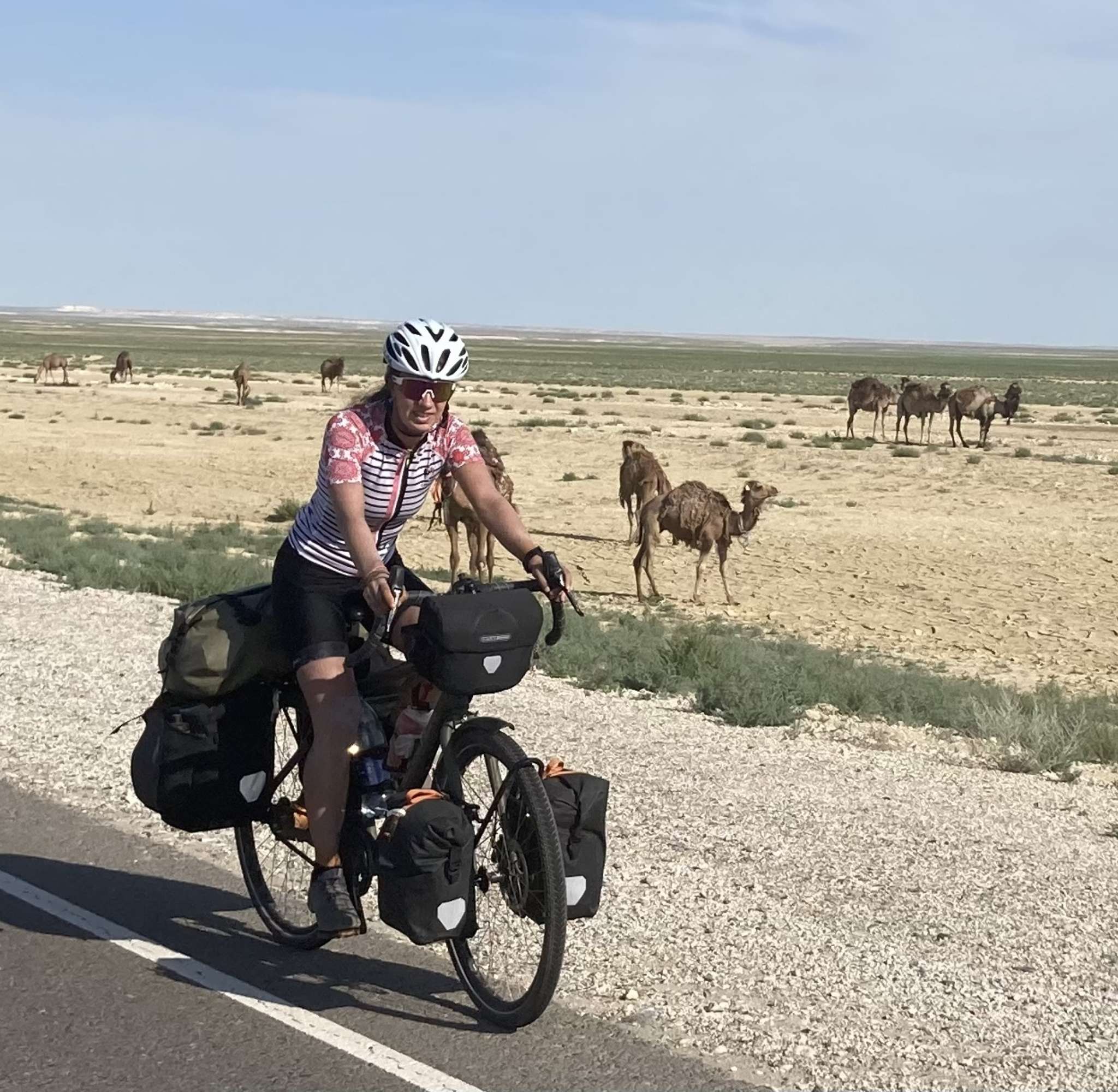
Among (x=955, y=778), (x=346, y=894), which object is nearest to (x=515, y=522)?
(x=346, y=894)

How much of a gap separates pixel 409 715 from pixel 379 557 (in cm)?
60

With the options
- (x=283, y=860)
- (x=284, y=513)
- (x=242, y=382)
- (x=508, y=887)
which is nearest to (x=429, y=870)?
(x=508, y=887)

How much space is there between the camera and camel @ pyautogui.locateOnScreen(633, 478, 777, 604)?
59.3 feet

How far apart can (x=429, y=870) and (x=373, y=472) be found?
1.26m

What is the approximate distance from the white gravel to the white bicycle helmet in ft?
6.79

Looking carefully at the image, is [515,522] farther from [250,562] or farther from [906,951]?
[250,562]

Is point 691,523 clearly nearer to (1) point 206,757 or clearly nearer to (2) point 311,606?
(1) point 206,757

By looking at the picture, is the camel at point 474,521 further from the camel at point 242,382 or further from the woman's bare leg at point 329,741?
the camel at point 242,382

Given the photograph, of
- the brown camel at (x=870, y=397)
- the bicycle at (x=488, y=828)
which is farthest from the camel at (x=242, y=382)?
the bicycle at (x=488, y=828)

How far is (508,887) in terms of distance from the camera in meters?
5.16

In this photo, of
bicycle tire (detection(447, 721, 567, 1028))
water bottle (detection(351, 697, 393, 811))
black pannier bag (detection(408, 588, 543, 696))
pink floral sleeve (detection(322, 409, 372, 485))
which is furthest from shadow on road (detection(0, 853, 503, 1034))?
pink floral sleeve (detection(322, 409, 372, 485))

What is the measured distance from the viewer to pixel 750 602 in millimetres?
18016

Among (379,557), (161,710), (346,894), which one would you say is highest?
(379,557)

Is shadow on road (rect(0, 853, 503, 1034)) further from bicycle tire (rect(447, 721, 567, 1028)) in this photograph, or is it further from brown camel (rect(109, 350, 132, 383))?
brown camel (rect(109, 350, 132, 383))
